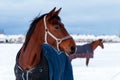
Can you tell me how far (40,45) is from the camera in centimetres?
523

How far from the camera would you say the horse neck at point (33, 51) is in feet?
17.3

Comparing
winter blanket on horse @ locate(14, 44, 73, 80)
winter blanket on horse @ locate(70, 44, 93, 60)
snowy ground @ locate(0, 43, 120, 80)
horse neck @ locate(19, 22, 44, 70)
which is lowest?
snowy ground @ locate(0, 43, 120, 80)

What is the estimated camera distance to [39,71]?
5.32 metres

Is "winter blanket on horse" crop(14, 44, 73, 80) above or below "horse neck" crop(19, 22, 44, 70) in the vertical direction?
below


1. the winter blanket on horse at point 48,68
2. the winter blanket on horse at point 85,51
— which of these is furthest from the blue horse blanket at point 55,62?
the winter blanket on horse at point 85,51

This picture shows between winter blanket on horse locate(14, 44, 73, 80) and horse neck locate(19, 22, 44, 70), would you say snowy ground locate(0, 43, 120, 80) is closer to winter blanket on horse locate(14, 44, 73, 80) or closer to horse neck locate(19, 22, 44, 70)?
winter blanket on horse locate(14, 44, 73, 80)

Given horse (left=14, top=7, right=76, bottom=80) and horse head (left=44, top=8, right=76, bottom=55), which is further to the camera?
horse (left=14, top=7, right=76, bottom=80)

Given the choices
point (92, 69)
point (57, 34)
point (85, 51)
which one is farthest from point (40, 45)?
point (85, 51)

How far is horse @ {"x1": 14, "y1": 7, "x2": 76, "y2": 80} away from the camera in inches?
200

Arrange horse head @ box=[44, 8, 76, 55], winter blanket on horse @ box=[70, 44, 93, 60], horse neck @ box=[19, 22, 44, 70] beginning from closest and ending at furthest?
horse head @ box=[44, 8, 76, 55] → horse neck @ box=[19, 22, 44, 70] → winter blanket on horse @ box=[70, 44, 93, 60]

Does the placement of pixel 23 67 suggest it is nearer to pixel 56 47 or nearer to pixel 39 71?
pixel 39 71

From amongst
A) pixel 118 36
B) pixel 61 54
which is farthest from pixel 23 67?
pixel 118 36

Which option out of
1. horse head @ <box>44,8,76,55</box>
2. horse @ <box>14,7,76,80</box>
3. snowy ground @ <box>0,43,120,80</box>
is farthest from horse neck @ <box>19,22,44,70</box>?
snowy ground @ <box>0,43,120,80</box>

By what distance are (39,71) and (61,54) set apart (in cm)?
34
